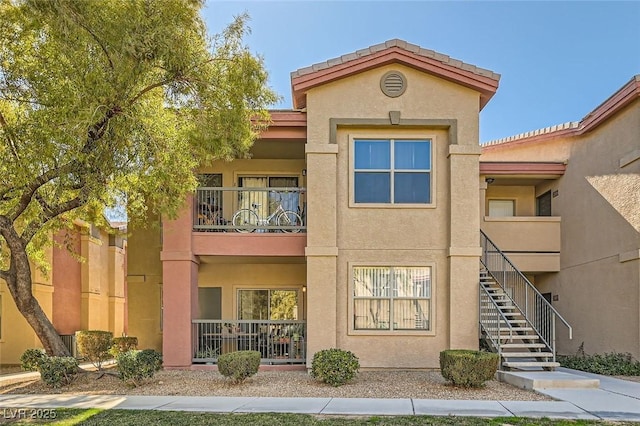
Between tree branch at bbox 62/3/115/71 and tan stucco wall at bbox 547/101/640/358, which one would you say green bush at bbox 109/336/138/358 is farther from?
tan stucco wall at bbox 547/101/640/358

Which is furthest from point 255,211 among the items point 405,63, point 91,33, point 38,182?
point 91,33

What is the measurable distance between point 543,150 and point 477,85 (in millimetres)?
5925

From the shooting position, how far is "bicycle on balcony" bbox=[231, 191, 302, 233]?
13.8 metres

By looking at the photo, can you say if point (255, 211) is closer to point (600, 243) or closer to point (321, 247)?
point (321, 247)

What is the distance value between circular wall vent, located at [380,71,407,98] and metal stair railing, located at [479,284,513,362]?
5.45 meters

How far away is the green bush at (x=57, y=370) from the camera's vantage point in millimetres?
11234

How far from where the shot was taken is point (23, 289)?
1205 cm

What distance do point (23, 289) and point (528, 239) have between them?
14.2 metres

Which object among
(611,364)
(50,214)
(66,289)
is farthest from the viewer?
(66,289)

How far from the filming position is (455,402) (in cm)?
947

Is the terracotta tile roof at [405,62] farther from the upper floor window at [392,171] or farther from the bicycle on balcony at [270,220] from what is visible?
the bicycle on balcony at [270,220]

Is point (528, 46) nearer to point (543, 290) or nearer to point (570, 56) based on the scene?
point (570, 56)

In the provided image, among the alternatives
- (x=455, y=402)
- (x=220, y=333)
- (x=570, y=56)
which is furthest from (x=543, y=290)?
(x=570, y=56)

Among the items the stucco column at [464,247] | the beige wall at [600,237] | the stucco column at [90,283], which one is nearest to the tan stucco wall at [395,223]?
the stucco column at [464,247]
